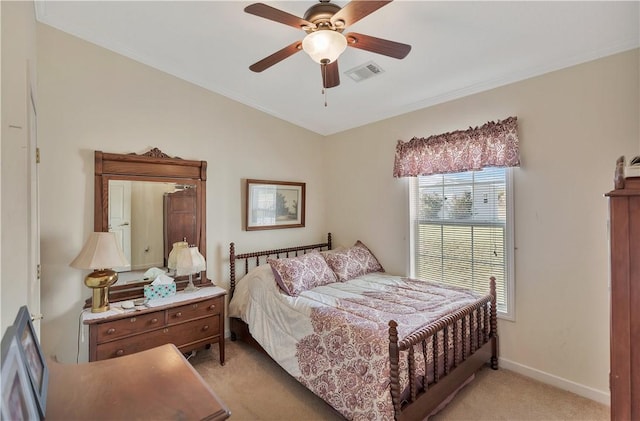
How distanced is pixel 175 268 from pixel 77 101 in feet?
5.25

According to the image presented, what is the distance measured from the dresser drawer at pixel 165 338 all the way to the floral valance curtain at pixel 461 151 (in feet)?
7.92

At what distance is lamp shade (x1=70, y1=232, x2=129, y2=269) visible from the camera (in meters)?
2.21

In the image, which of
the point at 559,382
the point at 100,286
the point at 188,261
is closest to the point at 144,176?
the point at 188,261

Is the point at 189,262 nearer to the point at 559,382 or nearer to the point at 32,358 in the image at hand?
the point at 32,358

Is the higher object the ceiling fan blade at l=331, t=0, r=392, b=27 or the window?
the ceiling fan blade at l=331, t=0, r=392, b=27

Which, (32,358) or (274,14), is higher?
(274,14)

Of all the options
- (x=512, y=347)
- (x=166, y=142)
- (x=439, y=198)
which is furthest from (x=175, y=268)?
(x=512, y=347)

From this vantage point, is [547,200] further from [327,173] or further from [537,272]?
[327,173]

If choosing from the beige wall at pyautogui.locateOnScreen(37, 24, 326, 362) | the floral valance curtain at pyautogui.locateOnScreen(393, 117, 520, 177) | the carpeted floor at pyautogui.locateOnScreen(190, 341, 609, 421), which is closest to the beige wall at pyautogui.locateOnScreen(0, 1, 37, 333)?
the beige wall at pyautogui.locateOnScreen(37, 24, 326, 362)

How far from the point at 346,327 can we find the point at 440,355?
696 mm

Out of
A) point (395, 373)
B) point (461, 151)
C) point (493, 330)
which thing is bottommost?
point (493, 330)

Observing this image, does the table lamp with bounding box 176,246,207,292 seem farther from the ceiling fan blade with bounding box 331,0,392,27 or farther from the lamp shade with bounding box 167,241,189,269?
the ceiling fan blade with bounding box 331,0,392,27

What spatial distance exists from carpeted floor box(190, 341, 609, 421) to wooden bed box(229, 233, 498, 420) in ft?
0.45

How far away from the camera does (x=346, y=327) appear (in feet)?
6.71
